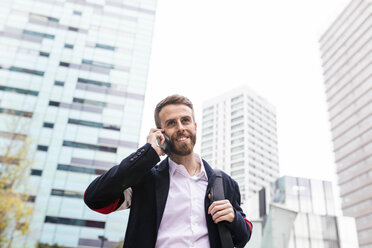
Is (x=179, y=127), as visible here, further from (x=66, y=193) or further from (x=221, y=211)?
(x=66, y=193)

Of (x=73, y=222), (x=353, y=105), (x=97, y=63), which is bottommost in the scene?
(x=73, y=222)

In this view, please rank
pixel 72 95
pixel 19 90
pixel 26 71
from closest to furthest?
1. pixel 19 90
2. pixel 26 71
3. pixel 72 95

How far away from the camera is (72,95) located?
42812 millimetres

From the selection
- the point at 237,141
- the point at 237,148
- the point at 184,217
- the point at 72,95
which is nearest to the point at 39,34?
the point at 72,95

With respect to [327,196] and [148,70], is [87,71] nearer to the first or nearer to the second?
[148,70]

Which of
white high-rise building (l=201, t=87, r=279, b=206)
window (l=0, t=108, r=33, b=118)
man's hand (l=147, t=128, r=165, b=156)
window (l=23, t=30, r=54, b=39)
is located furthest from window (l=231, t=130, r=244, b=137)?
man's hand (l=147, t=128, r=165, b=156)

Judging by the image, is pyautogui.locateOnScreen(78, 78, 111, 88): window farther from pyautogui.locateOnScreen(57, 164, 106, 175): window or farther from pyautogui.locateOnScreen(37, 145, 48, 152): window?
pyautogui.locateOnScreen(57, 164, 106, 175): window

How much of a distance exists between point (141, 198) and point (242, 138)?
3351 inches

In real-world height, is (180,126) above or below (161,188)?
above

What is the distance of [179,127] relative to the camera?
1672mm

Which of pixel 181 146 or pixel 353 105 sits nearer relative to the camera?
pixel 181 146

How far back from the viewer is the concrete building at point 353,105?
2288 inches

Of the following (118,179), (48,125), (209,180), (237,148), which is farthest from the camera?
(237,148)

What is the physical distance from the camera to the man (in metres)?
1.39
